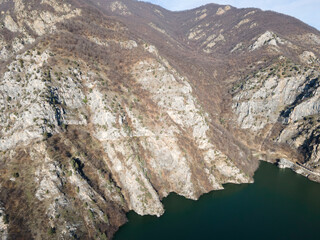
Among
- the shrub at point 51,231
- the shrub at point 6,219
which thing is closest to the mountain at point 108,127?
the shrub at point 6,219

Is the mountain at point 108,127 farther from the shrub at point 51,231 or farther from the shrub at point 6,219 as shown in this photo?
the shrub at point 51,231

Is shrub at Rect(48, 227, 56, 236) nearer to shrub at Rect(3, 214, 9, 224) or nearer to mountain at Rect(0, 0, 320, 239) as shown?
mountain at Rect(0, 0, 320, 239)

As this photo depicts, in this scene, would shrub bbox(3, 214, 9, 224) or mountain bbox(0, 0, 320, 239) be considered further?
mountain bbox(0, 0, 320, 239)

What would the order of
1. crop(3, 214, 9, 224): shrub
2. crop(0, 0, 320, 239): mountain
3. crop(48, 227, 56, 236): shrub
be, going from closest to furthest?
crop(3, 214, 9, 224): shrub < crop(48, 227, 56, 236): shrub < crop(0, 0, 320, 239): mountain

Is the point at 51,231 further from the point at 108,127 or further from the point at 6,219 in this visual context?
the point at 108,127

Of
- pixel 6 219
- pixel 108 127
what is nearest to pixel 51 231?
pixel 6 219

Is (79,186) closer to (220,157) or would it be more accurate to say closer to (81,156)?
(81,156)

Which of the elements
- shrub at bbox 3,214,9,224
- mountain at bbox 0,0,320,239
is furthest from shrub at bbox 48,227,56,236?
shrub at bbox 3,214,9,224

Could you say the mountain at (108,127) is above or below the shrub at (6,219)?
above
